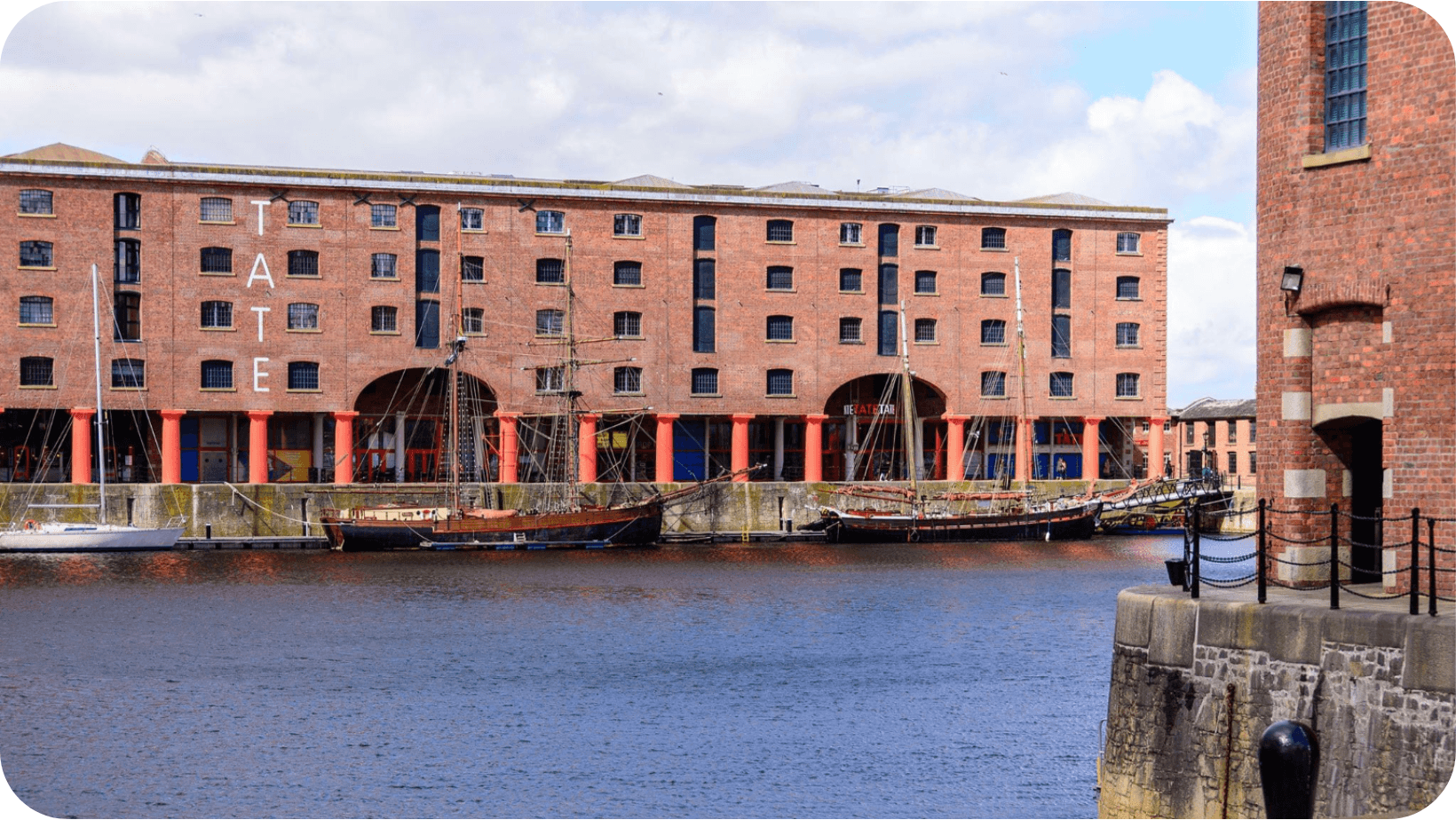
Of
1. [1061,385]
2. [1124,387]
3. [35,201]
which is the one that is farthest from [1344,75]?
[35,201]

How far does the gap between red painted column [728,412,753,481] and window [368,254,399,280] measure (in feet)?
59.1

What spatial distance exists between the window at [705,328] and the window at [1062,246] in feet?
61.6

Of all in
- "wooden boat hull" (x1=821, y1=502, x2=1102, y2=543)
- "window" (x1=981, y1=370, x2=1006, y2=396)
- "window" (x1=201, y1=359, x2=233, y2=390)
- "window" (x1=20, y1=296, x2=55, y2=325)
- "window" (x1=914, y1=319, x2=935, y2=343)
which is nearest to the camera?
"window" (x1=20, y1=296, x2=55, y2=325)

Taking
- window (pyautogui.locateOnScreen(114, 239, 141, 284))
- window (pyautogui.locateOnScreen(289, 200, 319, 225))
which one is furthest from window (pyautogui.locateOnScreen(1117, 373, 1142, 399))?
window (pyautogui.locateOnScreen(114, 239, 141, 284))

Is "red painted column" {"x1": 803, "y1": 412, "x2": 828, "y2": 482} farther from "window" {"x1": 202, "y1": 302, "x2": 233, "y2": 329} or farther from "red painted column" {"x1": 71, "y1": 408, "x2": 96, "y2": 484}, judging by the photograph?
"red painted column" {"x1": 71, "y1": 408, "x2": 96, "y2": 484}

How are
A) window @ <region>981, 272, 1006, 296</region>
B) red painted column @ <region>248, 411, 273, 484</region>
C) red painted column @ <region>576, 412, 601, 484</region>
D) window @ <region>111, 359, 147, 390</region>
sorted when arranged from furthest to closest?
window @ <region>981, 272, 1006, 296</region>
red painted column @ <region>576, 412, 601, 484</region>
red painted column @ <region>248, 411, 273, 484</region>
window @ <region>111, 359, 147, 390</region>

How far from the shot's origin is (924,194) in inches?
3511

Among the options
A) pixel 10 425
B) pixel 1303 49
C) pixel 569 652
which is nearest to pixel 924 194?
pixel 10 425

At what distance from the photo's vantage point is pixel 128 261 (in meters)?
72.7

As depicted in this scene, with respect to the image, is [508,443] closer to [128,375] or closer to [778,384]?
[778,384]

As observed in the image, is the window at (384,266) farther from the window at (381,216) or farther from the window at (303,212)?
the window at (303,212)

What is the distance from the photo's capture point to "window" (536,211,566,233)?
75.9 m

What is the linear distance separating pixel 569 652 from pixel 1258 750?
1004 inches

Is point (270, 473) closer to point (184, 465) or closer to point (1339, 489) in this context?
point (184, 465)
